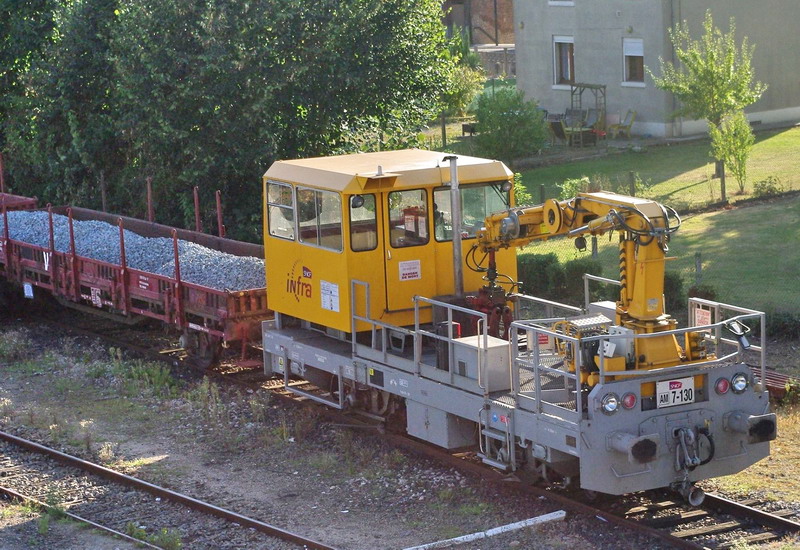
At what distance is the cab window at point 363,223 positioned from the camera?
12.2 m

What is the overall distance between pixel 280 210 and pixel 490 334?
2928 millimetres

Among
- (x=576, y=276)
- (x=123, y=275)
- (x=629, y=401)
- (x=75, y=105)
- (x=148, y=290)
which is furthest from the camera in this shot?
(x=75, y=105)

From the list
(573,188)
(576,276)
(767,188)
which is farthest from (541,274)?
(767,188)

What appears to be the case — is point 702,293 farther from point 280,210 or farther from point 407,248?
point 280,210

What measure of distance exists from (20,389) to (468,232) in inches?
268

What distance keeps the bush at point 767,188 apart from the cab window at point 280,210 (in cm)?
1552

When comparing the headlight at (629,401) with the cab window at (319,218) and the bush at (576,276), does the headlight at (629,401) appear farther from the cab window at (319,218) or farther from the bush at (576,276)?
the bush at (576,276)

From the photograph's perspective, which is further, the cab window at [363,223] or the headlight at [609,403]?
the cab window at [363,223]

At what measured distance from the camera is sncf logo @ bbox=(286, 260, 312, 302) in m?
13.1

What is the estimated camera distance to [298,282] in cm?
1328

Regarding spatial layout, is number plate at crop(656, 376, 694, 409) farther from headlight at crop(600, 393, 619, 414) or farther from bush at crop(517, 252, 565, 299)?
bush at crop(517, 252, 565, 299)

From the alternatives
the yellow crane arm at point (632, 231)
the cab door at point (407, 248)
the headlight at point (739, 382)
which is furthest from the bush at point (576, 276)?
the headlight at point (739, 382)

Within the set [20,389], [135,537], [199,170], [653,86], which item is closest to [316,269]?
[135,537]

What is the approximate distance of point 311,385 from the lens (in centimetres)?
1490
